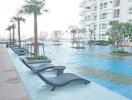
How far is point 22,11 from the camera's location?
1795cm

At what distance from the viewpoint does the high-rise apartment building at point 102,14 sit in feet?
189

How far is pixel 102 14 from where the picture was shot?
67.6 meters

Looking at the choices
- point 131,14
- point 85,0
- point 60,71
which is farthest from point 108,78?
point 85,0

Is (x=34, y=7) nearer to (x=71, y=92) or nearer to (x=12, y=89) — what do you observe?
(x=12, y=89)

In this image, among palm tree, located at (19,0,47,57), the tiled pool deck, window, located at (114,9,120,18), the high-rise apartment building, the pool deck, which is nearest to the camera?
the pool deck

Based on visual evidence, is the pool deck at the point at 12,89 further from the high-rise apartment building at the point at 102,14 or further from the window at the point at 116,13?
the window at the point at 116,13

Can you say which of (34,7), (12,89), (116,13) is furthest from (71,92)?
(116,13)

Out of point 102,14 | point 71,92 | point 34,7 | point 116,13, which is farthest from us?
point 102,14

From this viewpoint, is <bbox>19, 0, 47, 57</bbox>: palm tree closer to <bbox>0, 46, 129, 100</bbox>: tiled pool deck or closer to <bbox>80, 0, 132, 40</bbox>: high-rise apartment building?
<bbox>0, 46, 129, 100</bbox>: tiled pool deck

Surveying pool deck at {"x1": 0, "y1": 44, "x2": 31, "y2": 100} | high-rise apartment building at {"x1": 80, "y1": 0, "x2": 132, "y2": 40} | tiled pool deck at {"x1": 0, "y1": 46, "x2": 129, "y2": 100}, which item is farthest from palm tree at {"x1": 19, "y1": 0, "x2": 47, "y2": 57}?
high-rise apartment building at {"x1": 80, "y1": 0, "x2": 132, "y2": 40}

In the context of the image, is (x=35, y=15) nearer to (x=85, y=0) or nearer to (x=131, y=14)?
(x=131, y=14)

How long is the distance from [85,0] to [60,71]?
73.3 m

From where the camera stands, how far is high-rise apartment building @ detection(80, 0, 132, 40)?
57575mm

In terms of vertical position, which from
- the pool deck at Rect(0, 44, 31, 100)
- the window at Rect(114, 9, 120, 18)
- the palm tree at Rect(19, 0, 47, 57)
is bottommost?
the pool deck at Rect(0, 44, 31, 100)
